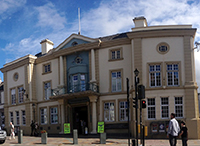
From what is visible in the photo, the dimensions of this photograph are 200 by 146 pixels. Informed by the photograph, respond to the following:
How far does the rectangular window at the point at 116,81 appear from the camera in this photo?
1111 inches

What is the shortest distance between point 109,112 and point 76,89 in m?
4.17

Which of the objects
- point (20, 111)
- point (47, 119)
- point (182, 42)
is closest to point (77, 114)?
point (47, 119)

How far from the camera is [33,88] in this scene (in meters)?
34.5

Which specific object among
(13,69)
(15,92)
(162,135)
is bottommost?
(162,135)

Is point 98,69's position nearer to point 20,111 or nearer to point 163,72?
point 163,72

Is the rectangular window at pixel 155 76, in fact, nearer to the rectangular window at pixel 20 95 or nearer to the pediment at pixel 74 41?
the pediment at pixel 74 41

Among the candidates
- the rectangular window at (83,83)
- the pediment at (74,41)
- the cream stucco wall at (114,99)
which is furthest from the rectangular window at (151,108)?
the pediment at (74,41)

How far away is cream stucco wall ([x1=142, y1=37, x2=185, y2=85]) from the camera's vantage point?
2575cm

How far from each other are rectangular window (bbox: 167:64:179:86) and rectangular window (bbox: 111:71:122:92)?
472 cm

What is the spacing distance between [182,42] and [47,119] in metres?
16.9

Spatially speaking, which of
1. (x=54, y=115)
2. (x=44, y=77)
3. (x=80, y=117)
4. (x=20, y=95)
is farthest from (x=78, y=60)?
(x=20, y=95)

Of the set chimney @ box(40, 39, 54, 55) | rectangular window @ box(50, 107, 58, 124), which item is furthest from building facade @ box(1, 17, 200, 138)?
rectangular window @ box(50, 107, 58, 124)

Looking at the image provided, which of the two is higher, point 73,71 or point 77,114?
point 73,71

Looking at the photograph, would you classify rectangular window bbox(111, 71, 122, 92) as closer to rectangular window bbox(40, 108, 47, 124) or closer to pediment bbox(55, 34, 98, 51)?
pediment bbox(55, 34, 98, 51)
